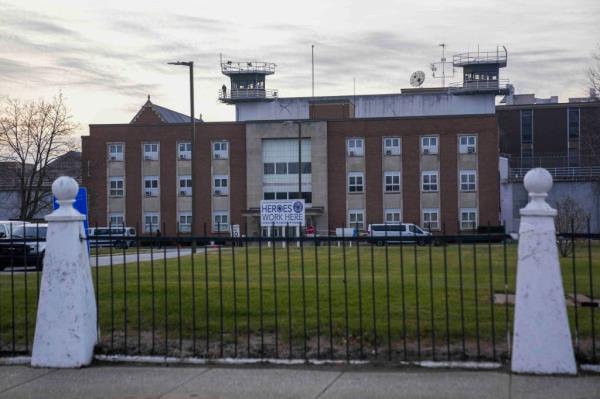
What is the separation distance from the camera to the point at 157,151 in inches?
2835

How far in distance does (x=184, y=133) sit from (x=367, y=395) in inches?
2577

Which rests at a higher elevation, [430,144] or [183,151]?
[430,144]

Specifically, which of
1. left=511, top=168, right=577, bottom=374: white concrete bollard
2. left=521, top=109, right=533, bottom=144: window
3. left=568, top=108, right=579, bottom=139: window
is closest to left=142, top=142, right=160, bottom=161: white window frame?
left=521, top=109, right=533, bottom=144: window

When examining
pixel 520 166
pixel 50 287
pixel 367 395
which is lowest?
pixel 367 395

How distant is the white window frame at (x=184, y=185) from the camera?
71.6m

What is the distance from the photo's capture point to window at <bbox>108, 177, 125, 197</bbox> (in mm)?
72438

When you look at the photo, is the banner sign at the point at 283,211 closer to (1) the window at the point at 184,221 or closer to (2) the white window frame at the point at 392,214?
(2) the white window frame at the point at 392,214

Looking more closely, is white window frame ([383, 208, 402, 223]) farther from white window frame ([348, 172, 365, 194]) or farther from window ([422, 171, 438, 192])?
window ([422, 171, 438, 192])

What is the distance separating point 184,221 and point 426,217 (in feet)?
69.7

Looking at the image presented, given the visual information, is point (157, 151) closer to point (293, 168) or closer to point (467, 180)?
point (293, 168)

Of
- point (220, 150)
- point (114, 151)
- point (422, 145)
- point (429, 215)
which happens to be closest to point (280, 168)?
point (220, 150)

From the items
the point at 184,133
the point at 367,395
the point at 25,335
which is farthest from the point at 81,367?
the point at 184,133

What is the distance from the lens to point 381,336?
9516mm

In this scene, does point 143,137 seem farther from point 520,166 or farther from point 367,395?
point 367,395
